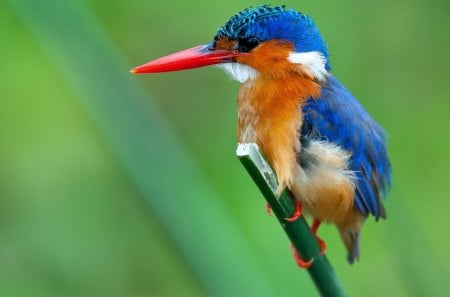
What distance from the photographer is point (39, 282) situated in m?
2.44

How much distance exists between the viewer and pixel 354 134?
1894 millimetres

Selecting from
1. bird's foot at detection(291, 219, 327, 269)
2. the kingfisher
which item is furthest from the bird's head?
bird's foot at detection(291, 219, 327, 269)

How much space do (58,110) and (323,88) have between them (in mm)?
1293

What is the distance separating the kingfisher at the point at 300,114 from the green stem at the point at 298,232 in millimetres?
377

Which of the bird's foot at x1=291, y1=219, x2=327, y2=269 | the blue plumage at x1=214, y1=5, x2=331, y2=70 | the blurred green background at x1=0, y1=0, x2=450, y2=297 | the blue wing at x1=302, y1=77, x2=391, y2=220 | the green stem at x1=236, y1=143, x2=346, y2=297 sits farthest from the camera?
the blurred green background at x1=0, y1=0, x2=450, y2=297

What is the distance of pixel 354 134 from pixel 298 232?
67cm

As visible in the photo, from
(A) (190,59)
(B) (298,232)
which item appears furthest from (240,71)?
(B) (298,232)

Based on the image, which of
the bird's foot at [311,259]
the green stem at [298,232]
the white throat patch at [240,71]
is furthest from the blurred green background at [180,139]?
the green stem at [298,232]

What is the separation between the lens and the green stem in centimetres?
119

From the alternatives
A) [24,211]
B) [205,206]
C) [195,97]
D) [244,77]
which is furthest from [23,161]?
[205,206]

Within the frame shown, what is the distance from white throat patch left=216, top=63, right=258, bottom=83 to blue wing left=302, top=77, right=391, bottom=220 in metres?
0.14

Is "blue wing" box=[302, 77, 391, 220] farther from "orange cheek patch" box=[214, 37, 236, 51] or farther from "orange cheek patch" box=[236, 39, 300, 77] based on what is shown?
"orange cheek patch" box=[214, 37, 236, 51]

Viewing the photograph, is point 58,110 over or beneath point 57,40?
beneath

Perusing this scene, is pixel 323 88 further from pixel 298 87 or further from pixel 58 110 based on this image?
pixel 58 110
